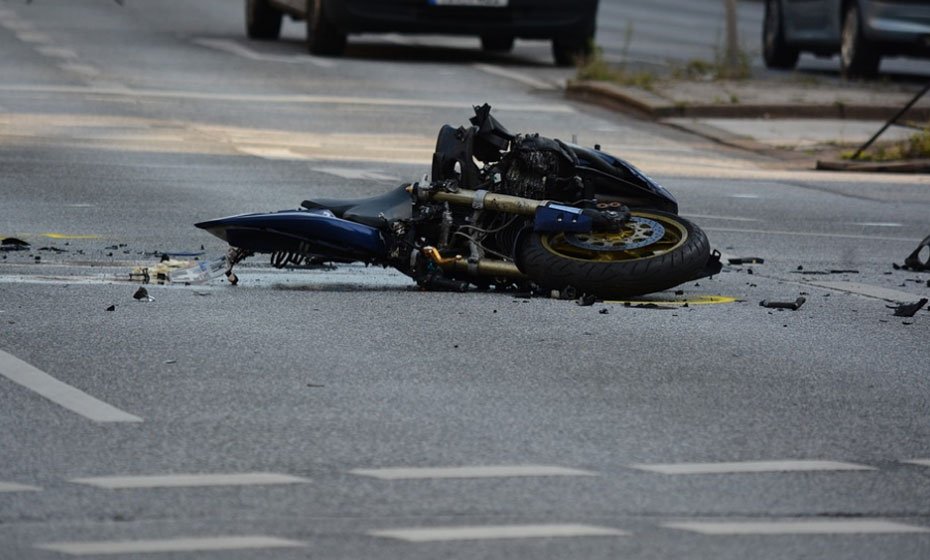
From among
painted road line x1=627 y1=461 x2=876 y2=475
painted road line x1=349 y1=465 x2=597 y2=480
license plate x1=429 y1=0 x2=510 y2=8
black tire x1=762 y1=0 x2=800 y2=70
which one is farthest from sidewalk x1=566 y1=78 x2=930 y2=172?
painted road line x1=349 y1=465 x2=597 y2=480

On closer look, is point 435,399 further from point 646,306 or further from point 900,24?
point 900,24

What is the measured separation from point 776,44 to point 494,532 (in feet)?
71.2

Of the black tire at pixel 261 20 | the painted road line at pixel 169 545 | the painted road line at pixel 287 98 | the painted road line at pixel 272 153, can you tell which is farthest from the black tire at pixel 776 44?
the painted road line at pixel 169 545

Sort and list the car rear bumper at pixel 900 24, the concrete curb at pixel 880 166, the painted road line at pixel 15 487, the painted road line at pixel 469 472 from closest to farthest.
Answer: the painted road line at pixel 15 487 → the painted road line at pixel 469 472 → the concrete curb at pixel 880 166 → the car rear bumper at pixel 900 24

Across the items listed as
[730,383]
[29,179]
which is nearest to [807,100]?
[29,179]

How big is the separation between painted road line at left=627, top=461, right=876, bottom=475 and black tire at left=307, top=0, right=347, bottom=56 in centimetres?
1860

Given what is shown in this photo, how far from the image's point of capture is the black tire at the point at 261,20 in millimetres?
27641

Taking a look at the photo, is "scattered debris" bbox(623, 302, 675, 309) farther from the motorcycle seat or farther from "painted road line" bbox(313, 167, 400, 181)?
"painted road line" bbox(313, 167, 400, 181)

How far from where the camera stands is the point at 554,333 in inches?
328

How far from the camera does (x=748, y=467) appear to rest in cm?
602

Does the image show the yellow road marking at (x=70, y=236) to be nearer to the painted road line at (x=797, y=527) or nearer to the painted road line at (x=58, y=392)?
the painted road line at (x=58, y=392)

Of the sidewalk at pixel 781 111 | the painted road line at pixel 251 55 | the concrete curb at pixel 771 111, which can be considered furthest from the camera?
the painted road line at pixel 251 55

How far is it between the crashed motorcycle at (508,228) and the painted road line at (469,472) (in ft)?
10.6

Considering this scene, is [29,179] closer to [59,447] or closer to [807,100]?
[59,447]
